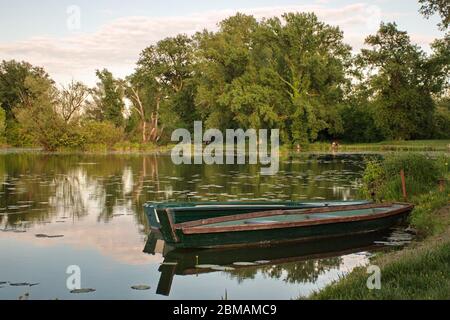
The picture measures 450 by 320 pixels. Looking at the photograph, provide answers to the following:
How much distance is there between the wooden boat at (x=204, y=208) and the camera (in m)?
12.8

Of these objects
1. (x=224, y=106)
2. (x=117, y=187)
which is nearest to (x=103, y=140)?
(x=224, y=106)

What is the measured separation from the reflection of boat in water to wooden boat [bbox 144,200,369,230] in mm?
656

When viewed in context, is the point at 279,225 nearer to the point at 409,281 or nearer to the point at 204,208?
the point at 204,208

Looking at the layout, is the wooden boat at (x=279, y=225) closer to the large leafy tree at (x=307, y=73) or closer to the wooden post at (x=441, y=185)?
the wooden post at (x=441, y=185)

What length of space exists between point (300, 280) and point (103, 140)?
2115 inches

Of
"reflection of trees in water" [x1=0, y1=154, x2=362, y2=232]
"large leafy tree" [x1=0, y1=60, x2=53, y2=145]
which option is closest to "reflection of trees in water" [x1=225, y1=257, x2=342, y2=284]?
"reflection of trees in water" [x1=0, y1=154, x2=362, y2=232]

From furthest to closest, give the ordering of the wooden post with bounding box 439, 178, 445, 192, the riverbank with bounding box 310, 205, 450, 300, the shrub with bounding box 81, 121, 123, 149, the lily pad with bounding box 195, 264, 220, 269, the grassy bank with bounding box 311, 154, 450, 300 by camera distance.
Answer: the shrub with bounding box 81, 121, 123, 149 < the wooden post with bounding box 439, 178, 445, 192 < the lily pad with bounding box 195, 264, 220, 269 < the grassy bank with bounding box 311, 154, 450, 300 < the riverbank with bounding box 310, 205, 450, 300

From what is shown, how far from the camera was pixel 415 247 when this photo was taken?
37.9 ft

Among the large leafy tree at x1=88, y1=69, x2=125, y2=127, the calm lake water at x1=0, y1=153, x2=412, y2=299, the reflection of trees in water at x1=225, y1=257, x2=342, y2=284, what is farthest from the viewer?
the large leafy tree at x1=88, y1=69, x2=125, y2=127

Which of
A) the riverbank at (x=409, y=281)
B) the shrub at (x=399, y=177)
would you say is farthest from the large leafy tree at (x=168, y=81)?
the riverbank at (x=409, y=281)

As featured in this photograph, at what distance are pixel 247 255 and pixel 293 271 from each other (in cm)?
150

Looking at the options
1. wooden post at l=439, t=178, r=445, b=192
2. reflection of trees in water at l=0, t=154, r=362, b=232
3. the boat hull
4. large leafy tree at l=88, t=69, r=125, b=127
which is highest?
large leafy tree at l=88, t=69, r=125, b=127

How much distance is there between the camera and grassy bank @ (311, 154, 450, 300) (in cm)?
694

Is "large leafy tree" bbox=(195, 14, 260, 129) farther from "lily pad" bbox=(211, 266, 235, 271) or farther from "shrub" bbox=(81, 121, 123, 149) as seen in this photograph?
"lily pad" bbox=(211, 266, 235, 271)
